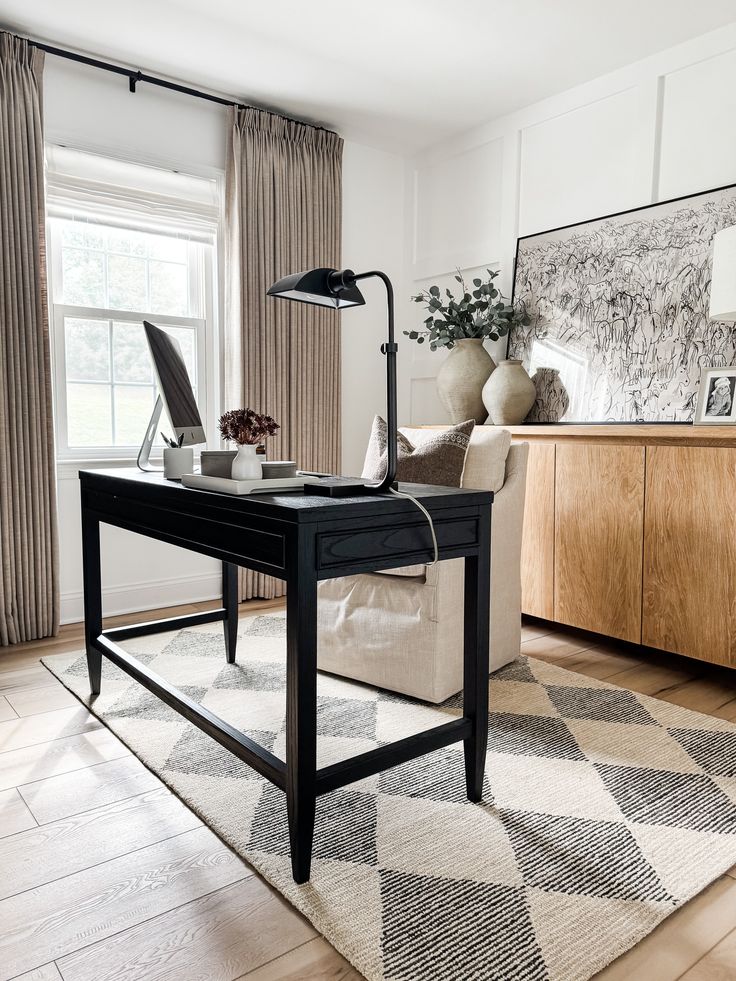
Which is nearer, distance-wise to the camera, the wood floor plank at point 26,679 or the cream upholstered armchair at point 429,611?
the cream upholstered armchair at point 429,611

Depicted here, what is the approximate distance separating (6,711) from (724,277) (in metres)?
2.77

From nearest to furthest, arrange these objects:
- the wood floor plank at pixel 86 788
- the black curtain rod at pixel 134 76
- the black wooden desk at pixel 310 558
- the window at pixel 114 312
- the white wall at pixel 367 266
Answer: the black wooden desk at pixel 310 558
the wood floor plank at pixel 86 788
the black curtain rod at pixel 134 76
the window at pixel 114 312
the white wall at pixel 367 266

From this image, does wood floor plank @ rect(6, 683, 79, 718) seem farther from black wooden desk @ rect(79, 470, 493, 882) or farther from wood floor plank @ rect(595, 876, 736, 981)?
wood floor plank @ rect(595, 876, 736, 981)

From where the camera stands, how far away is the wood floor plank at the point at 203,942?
1.25 m

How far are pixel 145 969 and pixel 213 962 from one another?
0.38 ft

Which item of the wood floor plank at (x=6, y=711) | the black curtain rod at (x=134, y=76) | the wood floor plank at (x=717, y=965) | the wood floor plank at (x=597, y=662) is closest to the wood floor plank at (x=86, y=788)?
the wood floor plank at (x=6, y=711)

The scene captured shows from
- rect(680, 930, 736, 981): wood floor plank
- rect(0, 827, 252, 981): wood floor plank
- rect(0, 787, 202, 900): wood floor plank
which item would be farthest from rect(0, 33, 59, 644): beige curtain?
rect(680, 930, 736, 981): wood floor plank

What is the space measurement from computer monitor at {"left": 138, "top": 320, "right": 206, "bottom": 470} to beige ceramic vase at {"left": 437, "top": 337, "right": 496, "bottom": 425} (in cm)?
173

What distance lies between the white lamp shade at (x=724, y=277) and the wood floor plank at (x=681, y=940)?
1.73 m

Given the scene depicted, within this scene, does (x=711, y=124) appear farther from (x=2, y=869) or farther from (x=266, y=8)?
(x=2, y=869)

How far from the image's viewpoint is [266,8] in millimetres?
2848

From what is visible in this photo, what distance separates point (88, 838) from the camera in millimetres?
1664

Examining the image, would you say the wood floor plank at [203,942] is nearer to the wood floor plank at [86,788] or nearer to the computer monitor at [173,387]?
the wood floor plank at [86,788]

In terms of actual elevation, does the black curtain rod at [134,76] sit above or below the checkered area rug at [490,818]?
above
